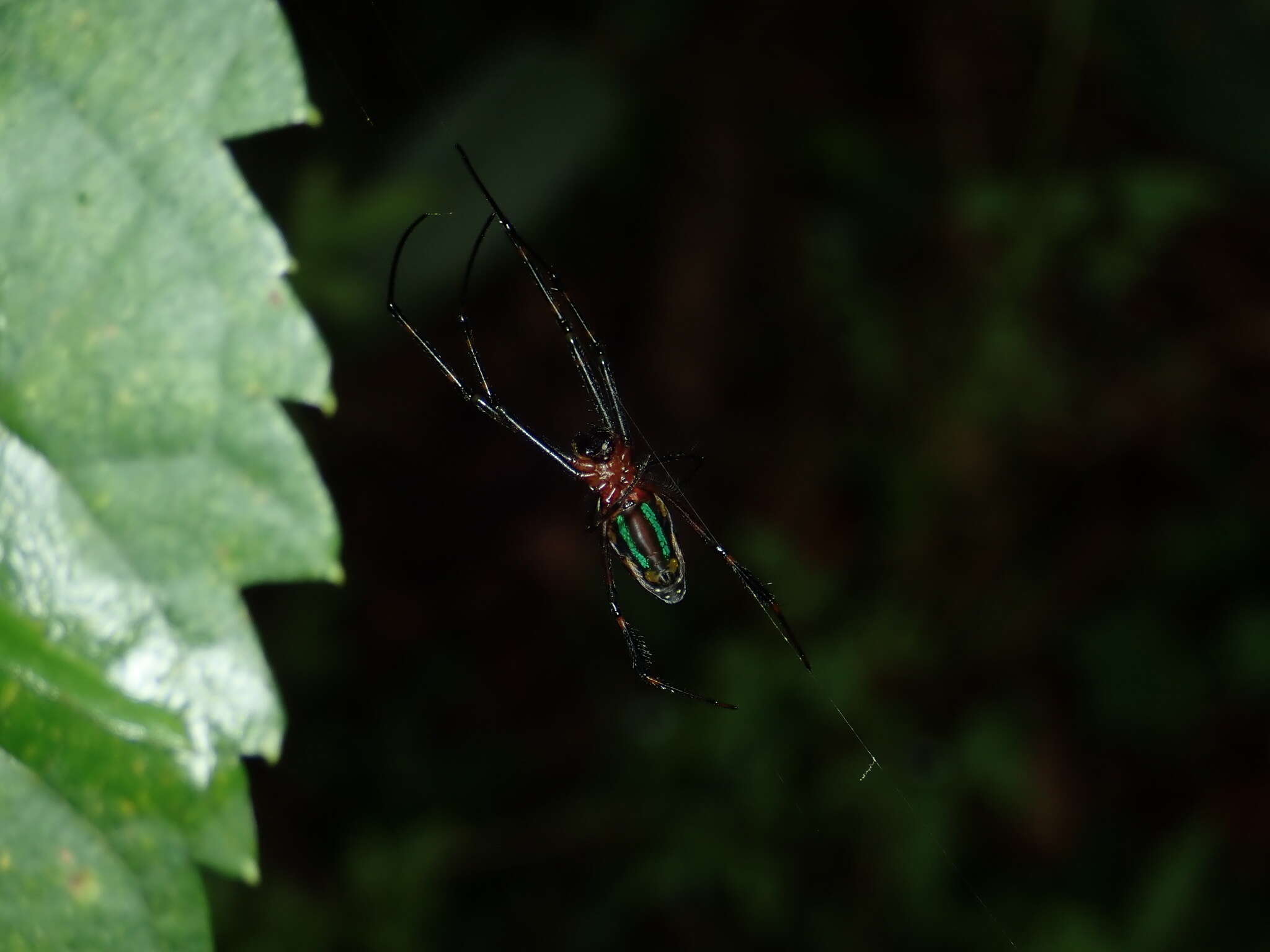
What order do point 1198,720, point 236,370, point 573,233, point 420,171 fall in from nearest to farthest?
point 236,370
point 420,171
point 1198,720
point 573,233

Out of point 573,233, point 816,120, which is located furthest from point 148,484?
point 816,120

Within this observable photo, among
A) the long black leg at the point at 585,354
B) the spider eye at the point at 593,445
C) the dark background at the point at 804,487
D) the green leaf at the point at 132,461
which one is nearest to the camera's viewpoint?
the green leaf at the point at 132,461

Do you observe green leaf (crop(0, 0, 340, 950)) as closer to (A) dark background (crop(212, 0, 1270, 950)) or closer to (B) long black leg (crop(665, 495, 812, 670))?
(B) long black leg (crop(665, 495, 812, 670))

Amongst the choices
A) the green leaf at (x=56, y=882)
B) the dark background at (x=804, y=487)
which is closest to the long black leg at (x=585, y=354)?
the dark background at (x=804, y=487)

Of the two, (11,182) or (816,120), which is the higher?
(11,182)

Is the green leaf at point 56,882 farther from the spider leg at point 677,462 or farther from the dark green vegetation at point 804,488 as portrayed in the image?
the dark green vegetation at point 804,488

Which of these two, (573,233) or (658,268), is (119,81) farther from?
(658,268)

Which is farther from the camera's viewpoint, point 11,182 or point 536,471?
point 536,471

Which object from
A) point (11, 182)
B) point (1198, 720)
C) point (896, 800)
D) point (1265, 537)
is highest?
point (11, 182)
